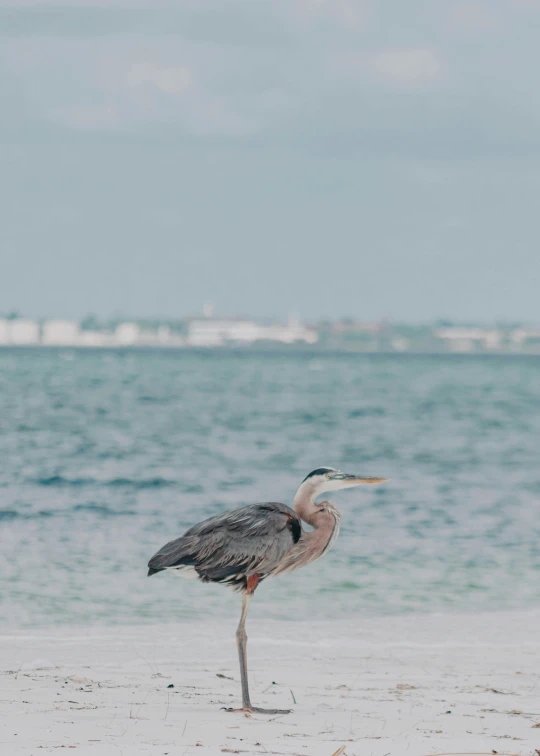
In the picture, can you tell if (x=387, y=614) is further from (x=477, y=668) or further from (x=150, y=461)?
(x=150, y=461)

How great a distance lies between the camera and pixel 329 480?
7.95 meters

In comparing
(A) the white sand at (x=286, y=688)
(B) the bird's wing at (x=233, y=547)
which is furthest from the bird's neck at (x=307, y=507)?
(A) the white sand at (x=286, y=688)

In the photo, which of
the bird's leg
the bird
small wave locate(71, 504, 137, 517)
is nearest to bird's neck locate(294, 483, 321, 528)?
the bird

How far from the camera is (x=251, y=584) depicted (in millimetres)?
8016

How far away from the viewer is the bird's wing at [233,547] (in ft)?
25.5

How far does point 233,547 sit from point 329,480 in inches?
29.6

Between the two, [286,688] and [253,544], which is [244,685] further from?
[286,688]

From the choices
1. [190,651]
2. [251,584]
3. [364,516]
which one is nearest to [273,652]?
[190,651]

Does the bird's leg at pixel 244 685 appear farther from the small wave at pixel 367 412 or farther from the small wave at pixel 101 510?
the small wave at pixel 367 412

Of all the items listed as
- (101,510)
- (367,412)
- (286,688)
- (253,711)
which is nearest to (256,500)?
(101,510)

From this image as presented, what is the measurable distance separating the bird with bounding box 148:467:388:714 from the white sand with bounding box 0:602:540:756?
0.53 metres

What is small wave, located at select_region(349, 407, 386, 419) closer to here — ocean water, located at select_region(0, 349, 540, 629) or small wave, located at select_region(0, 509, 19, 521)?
ocean water, located at select_region(0, 349, 540, 629)

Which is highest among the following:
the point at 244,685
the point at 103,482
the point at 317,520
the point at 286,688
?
the point at 317,520

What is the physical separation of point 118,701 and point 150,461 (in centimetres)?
2396
